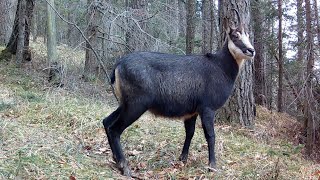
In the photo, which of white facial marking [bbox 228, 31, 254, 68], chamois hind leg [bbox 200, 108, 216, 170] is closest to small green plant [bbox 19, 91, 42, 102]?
chamois hind leg [bbox 200, 108, 216, 170]

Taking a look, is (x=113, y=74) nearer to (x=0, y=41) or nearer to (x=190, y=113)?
(x=190, y=113)

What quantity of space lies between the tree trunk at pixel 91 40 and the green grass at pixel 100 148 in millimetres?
2974

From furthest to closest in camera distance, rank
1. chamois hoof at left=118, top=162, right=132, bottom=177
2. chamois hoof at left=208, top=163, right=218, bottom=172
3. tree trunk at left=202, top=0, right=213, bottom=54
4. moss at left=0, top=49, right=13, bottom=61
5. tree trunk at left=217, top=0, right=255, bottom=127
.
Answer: tree trunk at left=202, top=0, right=213, bottom=54 → moss at left=0, top=49, right=13, bottom=61 → tree trunk at left=217, top=0, right=255, bottom=127 → chamois hoof at left=208, top=163, right=218, bottom=172 → chamois hoof at left=118, top=162, right=132, bottom=177

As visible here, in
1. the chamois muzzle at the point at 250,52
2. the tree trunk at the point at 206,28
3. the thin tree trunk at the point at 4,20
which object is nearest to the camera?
the chamois muzzle at the point at 250,52

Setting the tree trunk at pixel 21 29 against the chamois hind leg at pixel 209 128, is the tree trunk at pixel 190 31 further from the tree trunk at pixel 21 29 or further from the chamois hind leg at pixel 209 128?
the chamois hind leg at pixel 209 128

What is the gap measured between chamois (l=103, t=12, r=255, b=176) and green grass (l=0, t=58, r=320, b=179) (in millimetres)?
318

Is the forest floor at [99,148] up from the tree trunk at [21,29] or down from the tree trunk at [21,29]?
down

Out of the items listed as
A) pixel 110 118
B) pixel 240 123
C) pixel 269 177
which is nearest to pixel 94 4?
pixel 240 123

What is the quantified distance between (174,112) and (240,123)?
9.64 ft

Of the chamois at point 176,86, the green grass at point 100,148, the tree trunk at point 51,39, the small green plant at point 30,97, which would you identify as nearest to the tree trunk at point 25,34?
the tree trunk at point 51,39

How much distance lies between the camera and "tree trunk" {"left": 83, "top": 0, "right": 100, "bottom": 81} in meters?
10.3

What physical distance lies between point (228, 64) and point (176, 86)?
2.88 ft

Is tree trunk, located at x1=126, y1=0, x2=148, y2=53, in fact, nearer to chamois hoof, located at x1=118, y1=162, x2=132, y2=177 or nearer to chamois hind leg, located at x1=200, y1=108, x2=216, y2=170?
chamois hind leg, located at x1=200, y1=108, x2=216, y2=170

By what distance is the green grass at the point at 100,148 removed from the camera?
465 centimetres
